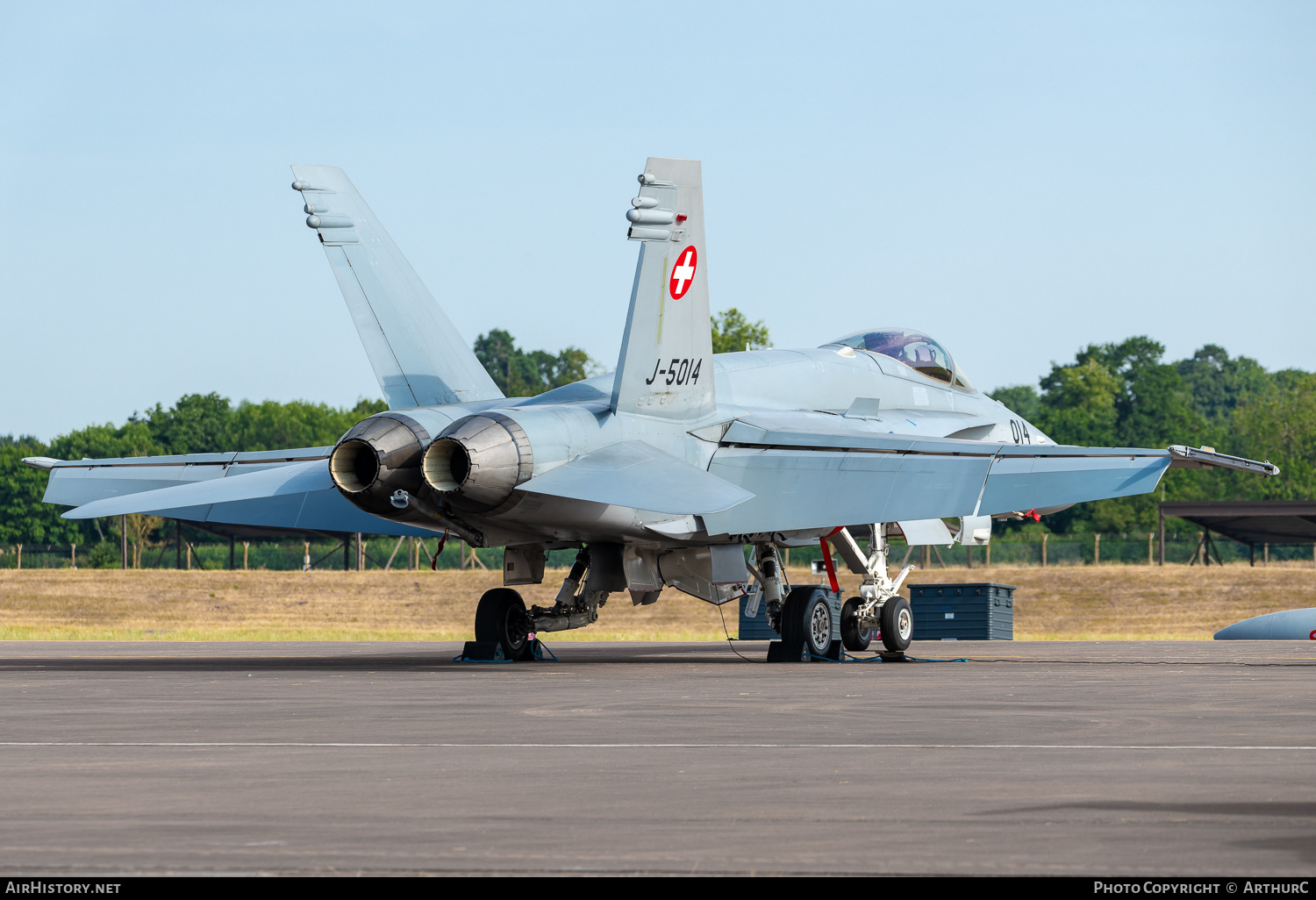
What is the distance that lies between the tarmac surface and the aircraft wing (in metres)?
3.01

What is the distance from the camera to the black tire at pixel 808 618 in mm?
19766

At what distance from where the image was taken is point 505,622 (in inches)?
776

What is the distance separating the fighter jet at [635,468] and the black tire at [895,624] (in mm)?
23

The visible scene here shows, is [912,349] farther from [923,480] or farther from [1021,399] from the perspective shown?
[1021,399]

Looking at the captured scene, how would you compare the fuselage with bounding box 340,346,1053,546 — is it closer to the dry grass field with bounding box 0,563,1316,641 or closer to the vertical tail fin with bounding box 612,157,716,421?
the vertical tail fin with bounding box 612,157,716,421

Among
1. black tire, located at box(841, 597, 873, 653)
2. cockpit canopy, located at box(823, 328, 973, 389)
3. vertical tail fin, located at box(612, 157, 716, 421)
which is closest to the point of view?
vertical tail fin, located at box(612, 157, 716, 421)

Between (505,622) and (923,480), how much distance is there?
5381 millimetres

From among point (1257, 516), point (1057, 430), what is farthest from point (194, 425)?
point (1257, 516)

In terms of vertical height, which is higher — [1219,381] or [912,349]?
[1219,381]

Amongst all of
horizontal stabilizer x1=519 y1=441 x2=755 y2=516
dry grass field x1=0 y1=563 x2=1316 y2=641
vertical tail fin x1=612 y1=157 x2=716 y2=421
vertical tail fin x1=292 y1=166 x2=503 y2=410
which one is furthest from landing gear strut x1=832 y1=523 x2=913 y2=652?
dry grass field x1=0 y1=563 x2=1316 y2=641

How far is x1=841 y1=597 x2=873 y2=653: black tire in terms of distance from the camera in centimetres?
2102

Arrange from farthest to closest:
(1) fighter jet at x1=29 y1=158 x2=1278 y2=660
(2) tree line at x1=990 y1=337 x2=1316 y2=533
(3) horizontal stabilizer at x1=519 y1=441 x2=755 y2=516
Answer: (2) tree line at x1=990 y1=337 x2=1316 y2=533, (1) fighter jet at x1=29 y1=158 x2=1278 y2=660, (3) horizontal stabilizer at x1=519 y1=441 x2=755 y2=516

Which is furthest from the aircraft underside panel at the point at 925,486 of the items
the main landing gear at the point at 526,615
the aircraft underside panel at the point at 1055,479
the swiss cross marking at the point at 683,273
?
the swiss cross marking at the point at 683,273

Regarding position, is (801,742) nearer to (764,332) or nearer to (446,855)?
(446,855)
